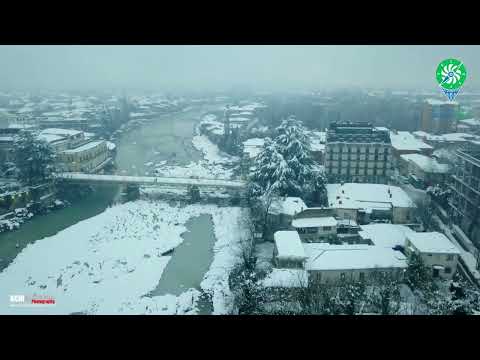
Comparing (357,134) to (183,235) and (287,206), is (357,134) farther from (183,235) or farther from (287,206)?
(183,235)

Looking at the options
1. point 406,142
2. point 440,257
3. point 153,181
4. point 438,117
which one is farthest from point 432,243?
point 438,117

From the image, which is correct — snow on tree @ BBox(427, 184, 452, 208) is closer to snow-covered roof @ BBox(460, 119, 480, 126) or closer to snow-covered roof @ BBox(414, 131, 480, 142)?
snow-covered roof @ BBox(414, 131, 480, 142)

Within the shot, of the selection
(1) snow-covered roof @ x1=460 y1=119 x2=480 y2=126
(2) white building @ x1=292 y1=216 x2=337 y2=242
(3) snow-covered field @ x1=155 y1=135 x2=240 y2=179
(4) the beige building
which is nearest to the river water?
(3) snow-covered field @ x1=155 y1=135 x2=240 y2=179

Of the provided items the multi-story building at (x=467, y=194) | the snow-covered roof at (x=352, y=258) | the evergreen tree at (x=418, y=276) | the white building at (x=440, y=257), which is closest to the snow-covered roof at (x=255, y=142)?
the multi-story building at (x=467, y=194)

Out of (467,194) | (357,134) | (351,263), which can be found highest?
(357,134)

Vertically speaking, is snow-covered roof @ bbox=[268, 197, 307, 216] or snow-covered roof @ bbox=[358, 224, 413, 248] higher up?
snow-covered roof @ bbox=[268, 197, 307, 216]
